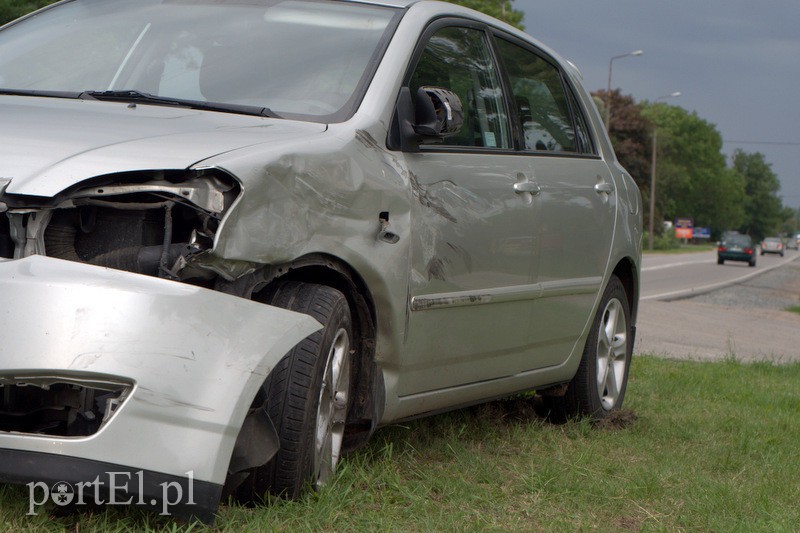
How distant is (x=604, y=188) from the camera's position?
5.83 metres

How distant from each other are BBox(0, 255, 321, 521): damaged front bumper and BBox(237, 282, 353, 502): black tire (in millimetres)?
408

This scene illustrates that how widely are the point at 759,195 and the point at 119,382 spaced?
621ft

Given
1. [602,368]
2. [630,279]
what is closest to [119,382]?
[602,368]

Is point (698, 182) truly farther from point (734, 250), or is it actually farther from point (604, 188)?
point (604, 188)

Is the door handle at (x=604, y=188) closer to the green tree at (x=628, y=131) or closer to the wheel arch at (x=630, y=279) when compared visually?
the wheel arch at (x=630, y=279)

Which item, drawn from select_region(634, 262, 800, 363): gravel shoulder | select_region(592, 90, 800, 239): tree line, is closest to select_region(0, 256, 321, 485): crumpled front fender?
select_region(634, 262, 800, 363): gravel shoulder

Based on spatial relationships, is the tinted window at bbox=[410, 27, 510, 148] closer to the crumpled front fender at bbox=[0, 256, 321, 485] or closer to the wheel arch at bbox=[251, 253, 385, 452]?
the wheel arch at bbox=[251, 253, 385, 452]

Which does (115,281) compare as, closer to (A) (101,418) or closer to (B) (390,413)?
(A) (101,418)

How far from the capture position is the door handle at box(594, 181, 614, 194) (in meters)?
5.75

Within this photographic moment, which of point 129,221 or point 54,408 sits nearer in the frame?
point 54,408

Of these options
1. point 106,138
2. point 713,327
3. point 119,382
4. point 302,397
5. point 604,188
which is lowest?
point 713,327

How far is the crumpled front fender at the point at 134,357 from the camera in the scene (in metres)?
2.85

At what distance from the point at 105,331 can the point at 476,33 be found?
8.54 ft

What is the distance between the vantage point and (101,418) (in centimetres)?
299
